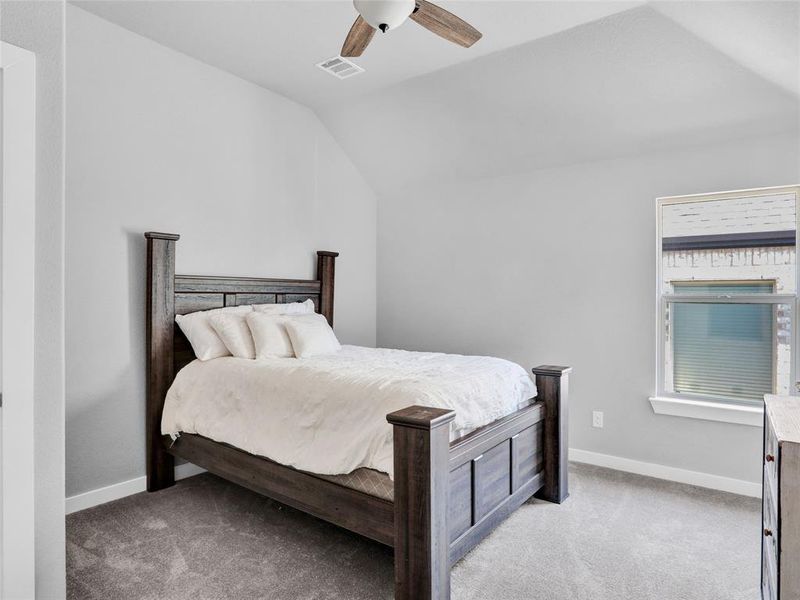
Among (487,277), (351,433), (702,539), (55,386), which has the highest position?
(487,277)

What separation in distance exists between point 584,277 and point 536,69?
1522 mm

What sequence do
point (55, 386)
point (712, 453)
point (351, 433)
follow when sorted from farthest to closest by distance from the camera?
1. point (712, 453)
2. point (351, 433)
3. point (55, 386)

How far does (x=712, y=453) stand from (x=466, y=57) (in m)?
3.09

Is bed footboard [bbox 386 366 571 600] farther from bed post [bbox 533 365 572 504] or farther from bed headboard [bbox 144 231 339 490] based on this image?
bed headboard [bbox 144 231 339 490]

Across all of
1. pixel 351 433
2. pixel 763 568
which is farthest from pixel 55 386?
pixel 763 568

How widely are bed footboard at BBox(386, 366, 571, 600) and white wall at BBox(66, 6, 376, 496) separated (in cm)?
210

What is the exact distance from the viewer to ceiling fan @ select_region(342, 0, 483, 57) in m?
1.77

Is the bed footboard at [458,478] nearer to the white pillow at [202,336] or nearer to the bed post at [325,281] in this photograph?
the white pillow at [202,336]

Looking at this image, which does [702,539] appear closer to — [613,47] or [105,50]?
[613,47]

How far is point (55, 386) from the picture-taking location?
1732mm

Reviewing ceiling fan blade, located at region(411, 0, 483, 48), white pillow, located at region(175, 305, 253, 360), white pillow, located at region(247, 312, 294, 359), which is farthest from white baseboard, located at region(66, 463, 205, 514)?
ceiling fan blade, located at region(411, 0, 483, 48)

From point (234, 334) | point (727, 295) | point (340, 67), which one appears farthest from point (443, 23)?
point (727, 295)

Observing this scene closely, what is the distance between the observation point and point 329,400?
2.40 metres

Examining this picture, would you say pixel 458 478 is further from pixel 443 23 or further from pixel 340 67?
pixel 340 67
